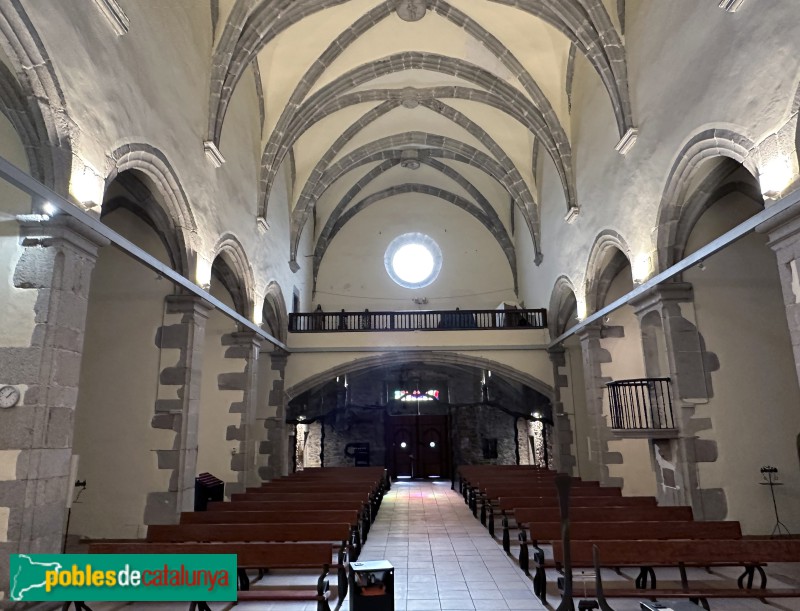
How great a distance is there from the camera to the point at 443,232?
19234mm

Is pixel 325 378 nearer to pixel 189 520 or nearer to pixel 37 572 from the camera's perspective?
pixel 189 520

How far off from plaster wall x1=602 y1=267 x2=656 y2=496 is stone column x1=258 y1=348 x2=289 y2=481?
757 cm

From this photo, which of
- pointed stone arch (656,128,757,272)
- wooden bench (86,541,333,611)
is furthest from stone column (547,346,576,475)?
wooden bench (86,541,333,611)

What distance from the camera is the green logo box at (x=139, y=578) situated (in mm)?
3117

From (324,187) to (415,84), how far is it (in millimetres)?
3694

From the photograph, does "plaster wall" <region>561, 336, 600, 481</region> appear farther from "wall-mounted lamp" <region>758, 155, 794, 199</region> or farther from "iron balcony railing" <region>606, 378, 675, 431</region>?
"wall-mounted lamp" <region>758, 155, 794, 199</region>

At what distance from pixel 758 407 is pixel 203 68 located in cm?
963

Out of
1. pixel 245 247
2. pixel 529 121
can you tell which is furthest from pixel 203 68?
pixel 529 121

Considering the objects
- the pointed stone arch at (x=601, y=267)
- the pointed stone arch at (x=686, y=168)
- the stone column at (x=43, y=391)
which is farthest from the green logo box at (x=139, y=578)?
the pointed stone arch at (x=601, y=267)

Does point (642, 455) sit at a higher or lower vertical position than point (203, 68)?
lower

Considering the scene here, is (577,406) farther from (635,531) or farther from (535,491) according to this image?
(635,531)

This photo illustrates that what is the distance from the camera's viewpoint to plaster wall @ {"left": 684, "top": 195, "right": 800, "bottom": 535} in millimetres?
7305

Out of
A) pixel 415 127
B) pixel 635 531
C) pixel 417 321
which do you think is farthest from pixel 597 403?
pixel 415 127

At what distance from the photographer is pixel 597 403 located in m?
10.8
